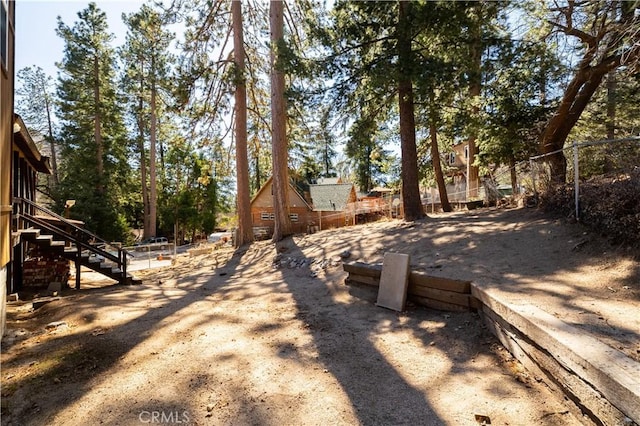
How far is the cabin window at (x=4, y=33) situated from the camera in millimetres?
4741

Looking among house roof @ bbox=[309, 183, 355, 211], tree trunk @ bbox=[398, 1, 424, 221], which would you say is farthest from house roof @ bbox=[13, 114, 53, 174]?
house roof @ bbox=[309, 183, 355, 211]

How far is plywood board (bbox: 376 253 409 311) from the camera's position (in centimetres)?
453

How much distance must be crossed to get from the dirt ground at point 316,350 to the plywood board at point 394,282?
18cm

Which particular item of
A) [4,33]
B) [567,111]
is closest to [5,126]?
[4,33]

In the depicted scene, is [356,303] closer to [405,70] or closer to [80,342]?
[80,342]

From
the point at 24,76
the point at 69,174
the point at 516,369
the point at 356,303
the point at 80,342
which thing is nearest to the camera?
the point at 516,369

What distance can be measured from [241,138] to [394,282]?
35.1 feet

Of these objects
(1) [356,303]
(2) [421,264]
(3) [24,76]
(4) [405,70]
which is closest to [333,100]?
(4) [405,70]

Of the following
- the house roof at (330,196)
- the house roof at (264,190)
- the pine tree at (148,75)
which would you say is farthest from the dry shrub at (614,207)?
the house roof at (330,196)

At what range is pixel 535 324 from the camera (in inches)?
103

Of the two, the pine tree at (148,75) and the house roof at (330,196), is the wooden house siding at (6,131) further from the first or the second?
the house roof at (330,196)

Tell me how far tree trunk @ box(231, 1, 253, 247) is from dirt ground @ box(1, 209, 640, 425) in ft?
25.5

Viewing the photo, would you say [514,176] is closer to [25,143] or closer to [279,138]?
[279,138]

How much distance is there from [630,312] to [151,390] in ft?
14.1
